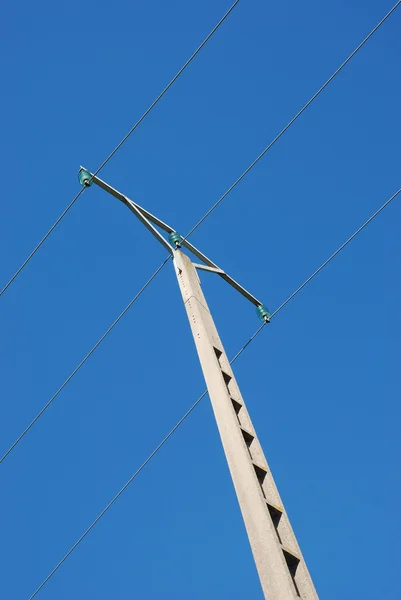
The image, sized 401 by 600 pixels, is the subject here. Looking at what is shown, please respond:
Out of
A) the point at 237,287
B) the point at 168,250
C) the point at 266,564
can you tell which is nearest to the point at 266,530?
the point at 266,564

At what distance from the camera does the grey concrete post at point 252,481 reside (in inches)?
177

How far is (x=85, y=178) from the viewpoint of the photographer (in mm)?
8578

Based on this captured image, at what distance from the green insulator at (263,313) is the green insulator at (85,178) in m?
2.45

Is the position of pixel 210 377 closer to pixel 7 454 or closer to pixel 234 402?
pixel 234 402

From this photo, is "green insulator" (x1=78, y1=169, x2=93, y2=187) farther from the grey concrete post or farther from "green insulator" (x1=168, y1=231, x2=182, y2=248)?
the grey concrete post

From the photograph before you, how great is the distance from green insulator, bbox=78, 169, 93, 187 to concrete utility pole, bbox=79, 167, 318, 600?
1798 millimetres

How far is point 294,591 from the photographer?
4.34 metres

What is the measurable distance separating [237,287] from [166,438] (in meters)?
2.19

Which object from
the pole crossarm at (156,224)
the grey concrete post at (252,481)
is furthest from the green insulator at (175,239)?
the grey concrete post at (252,481)

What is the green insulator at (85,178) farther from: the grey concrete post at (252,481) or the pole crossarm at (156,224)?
the grey concrete post at (252,481)

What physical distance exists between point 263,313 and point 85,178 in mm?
2558

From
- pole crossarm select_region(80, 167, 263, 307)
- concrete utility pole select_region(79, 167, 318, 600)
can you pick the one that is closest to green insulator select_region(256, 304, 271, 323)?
pole crossarm select_region(80, 167, 263, 307)

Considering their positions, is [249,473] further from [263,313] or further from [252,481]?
[263,313]

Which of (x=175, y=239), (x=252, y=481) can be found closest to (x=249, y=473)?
(x=252, y=481)
